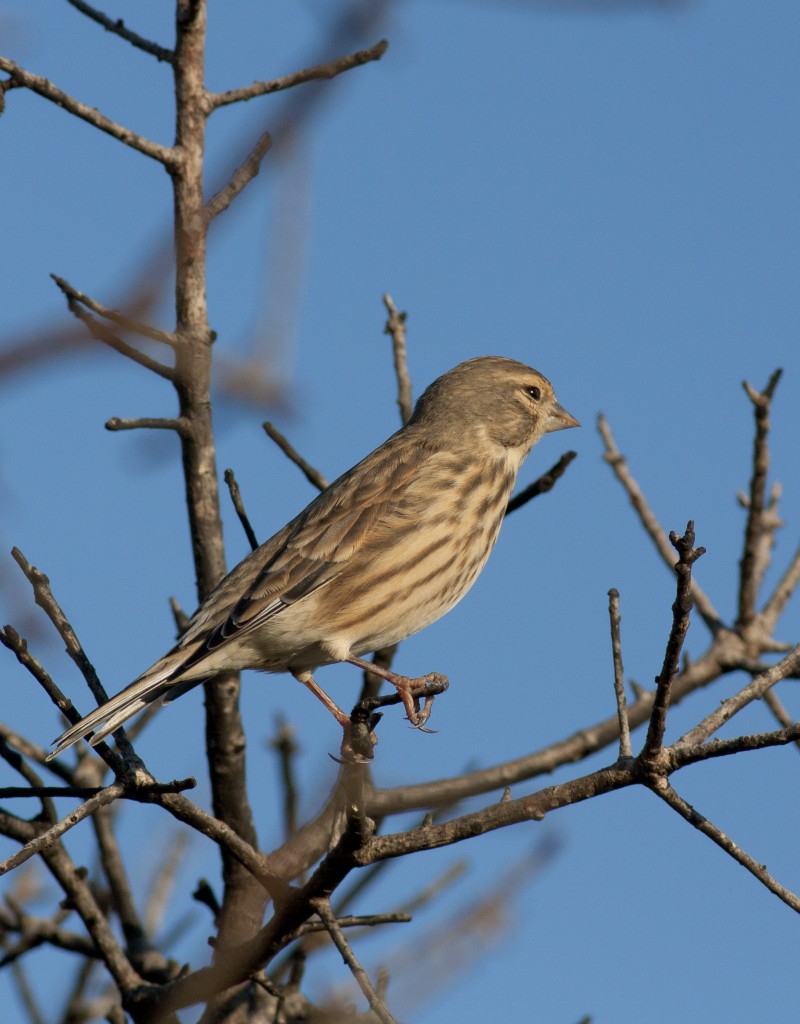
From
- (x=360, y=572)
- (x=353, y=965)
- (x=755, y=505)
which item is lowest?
(x=353, y=965)

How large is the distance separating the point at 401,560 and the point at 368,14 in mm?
4635

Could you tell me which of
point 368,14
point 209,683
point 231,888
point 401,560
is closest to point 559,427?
point 401,560

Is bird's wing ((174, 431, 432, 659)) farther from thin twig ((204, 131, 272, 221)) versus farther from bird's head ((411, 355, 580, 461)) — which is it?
thin twig ((204, 131, 272, 221))

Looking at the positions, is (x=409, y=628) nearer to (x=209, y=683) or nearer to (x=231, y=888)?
(x=209, y=683)

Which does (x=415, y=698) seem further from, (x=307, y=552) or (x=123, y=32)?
(x=123, y=32)

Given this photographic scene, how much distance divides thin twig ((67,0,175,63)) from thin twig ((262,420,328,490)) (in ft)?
6.53

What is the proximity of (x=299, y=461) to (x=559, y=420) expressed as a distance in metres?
1.96

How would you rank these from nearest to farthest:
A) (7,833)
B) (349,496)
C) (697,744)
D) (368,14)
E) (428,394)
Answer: (368,14)
(697,744)
(7,833)
(349,496)
(428,394)

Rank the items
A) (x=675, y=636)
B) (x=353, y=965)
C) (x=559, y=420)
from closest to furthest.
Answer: (x=675, y=636) < (x=353, y=965) < (x=559, y=420)

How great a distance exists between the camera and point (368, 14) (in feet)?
7.70

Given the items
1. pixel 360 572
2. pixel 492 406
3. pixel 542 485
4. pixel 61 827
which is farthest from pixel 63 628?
pixel 492 406

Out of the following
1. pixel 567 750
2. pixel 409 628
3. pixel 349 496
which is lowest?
pixel 567 750

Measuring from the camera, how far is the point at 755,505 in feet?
22.8

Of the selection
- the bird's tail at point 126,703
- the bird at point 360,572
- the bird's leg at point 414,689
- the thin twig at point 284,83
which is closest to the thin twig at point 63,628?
the bird's tail at point 126,703
